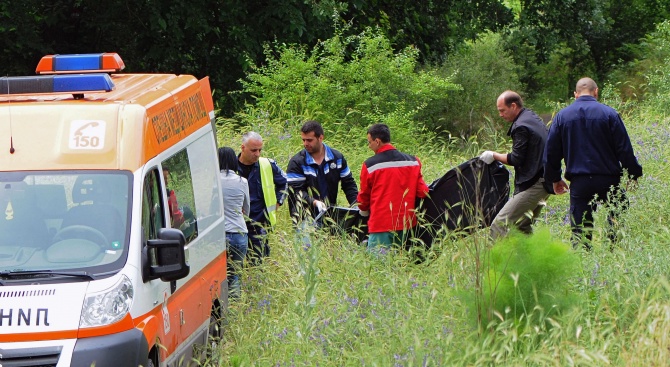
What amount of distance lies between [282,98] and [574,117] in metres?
8.71

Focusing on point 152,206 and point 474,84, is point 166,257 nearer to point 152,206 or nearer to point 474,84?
point 152,206

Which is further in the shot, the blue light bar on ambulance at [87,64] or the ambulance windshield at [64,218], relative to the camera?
the blue light bar on ambulance at [87,64]

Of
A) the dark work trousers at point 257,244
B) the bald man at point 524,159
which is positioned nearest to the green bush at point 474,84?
the bald man at point 524,159

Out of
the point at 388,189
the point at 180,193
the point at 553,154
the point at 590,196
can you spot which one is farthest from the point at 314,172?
the point at 180,193

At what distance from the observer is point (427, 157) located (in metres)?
15.9

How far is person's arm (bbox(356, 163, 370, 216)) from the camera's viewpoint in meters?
9.64

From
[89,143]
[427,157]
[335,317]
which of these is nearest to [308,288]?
[335,317]

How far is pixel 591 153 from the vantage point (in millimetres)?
9070

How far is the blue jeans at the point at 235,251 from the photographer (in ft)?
31.5

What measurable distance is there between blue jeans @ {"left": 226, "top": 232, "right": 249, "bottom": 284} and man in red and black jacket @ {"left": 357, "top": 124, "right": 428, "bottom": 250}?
1.16m

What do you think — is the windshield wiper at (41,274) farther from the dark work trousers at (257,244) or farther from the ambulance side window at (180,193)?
the dark work trousers at (257,244)

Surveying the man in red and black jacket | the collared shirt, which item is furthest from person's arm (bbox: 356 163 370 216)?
the collared shirt

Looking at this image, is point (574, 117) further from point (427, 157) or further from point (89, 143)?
point (427, 157)

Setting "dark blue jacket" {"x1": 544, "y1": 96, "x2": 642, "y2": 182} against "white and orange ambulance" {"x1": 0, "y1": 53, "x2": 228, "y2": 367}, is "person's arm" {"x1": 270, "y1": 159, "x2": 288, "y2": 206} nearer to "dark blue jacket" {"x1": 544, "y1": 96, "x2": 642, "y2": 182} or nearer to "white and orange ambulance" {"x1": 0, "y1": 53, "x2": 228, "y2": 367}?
"white and orange ambulance" {"x1": 0, "y1": 53, "x2": 228, "y2": 367}
